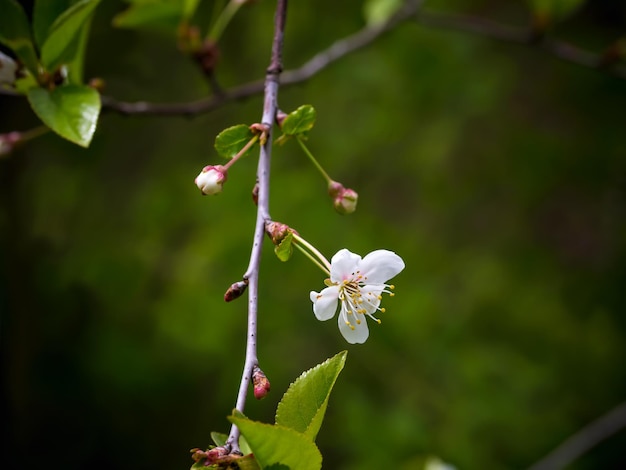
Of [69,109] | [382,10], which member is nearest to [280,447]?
[69,109]

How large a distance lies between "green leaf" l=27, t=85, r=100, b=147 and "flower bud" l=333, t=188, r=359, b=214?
1.16 feet

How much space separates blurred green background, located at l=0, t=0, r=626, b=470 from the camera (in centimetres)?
195

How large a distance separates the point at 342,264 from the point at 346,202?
117 mm

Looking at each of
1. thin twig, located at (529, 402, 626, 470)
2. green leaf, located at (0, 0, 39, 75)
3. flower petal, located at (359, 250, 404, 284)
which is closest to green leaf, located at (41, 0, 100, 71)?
green leaf, located at (0, 0, 39, 75)

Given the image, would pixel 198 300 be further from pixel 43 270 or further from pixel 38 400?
pixel 38 400

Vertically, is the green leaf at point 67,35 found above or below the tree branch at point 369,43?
above

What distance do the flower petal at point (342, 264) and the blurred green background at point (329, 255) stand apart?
111 cm

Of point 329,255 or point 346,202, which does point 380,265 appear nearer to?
point 346,202

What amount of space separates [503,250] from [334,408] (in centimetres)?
94

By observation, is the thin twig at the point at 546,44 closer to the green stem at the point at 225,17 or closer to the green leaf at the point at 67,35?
the green stem at the point at 225,17

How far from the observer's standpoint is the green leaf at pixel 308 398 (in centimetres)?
65

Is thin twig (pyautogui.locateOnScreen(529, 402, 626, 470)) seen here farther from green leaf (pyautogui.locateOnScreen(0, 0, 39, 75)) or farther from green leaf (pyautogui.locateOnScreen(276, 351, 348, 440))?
green leaf (pyautogui.locateOnScreen(0, 0, 39, 75))

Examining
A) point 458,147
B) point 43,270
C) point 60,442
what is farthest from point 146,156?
point 458,147

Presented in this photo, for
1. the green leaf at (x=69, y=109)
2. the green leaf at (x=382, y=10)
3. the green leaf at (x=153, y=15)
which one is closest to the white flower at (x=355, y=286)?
the green leaf at (x=69, y=109)
